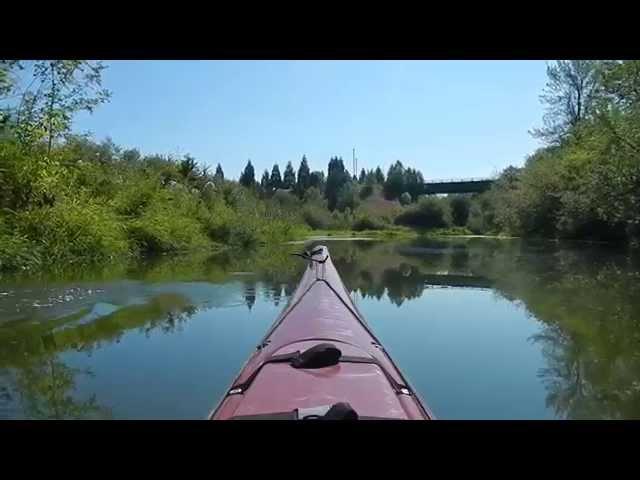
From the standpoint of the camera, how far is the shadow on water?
400cm

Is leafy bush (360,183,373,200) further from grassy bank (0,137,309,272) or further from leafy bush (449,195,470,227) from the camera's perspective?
grassy bank (0,137,309,272)

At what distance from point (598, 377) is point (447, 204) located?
43.9m

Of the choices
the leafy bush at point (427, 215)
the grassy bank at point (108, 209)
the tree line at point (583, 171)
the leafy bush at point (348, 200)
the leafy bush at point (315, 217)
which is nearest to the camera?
the grassy bank at point (108, 209)

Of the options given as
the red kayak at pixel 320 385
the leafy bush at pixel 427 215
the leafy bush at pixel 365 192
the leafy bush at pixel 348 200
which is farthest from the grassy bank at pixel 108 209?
the leafy bush at pixel 365 192

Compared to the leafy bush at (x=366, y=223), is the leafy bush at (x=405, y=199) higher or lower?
higher

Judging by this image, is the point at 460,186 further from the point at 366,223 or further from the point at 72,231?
the point at 72,231

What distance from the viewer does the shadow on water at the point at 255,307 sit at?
4000 mm

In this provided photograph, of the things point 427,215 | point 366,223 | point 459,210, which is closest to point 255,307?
point 366,223

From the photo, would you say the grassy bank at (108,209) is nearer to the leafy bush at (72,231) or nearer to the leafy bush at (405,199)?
the leafy bush at (72,231)

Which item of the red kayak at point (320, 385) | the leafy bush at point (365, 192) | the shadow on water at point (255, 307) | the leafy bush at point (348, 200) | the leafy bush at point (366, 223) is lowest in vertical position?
the shadow on water at point (255, 307)

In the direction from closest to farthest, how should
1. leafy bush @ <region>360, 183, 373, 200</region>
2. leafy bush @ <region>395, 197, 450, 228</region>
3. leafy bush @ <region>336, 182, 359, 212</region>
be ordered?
leafy bush @ <region>395, 197, 450, 228</region> < leafy bush @ <region>336, 182, 359, 212</region> < leafy bush @ <region>360, 183, 373, 200</region>

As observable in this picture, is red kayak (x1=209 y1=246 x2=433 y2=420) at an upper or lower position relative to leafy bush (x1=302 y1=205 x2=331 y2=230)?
lower

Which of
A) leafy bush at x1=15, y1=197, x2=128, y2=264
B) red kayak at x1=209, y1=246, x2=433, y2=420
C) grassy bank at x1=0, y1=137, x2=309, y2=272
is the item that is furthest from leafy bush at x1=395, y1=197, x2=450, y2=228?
red kayak at x1=209, y1=246, x2=433, y2=420
